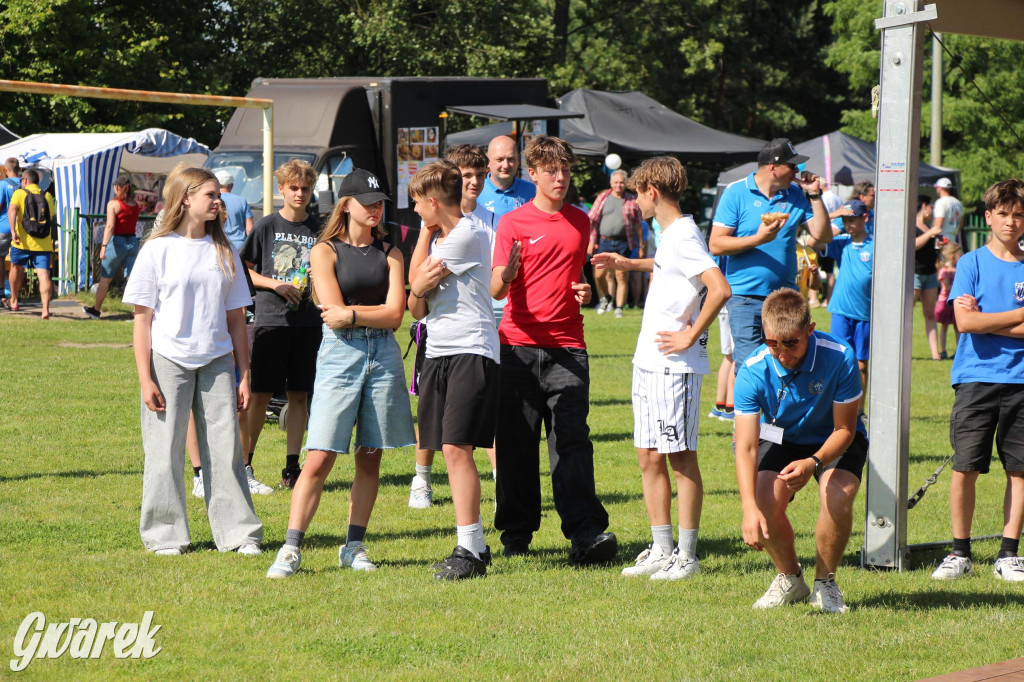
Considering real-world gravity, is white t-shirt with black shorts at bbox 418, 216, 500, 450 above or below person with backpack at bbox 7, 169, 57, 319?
below

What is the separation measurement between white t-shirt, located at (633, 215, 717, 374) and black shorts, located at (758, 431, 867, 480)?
2.22 ft

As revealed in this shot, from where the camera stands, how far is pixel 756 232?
790 centimetres

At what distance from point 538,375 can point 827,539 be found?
1736 mm

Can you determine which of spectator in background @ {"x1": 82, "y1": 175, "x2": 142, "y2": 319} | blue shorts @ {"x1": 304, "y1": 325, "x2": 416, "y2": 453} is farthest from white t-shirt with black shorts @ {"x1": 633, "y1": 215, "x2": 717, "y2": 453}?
spectator in background @ {"x1": 82, "y1": 175, "x2": 142, "y2": 319}

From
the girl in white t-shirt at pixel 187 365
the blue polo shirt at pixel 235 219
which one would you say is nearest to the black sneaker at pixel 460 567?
the girl in white t-shirt at pixel 187 365

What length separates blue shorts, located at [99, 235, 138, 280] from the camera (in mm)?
17594

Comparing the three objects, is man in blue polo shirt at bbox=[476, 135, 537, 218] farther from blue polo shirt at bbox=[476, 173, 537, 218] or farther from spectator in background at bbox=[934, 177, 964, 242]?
spectator in background at bbox=[934, 177, 964, 242]

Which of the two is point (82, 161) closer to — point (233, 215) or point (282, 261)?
point (233, 215)

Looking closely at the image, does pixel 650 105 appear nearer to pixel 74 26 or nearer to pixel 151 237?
pixel 74 26

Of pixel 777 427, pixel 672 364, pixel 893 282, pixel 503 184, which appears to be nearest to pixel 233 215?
pixel 503 184

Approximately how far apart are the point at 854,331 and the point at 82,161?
48.8ft

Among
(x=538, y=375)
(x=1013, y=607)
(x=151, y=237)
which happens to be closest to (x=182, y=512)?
(x=151, y=237)

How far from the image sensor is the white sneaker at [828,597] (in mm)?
5363

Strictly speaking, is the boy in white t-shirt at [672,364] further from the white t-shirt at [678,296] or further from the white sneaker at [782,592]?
the white sneaker at [782,592]
